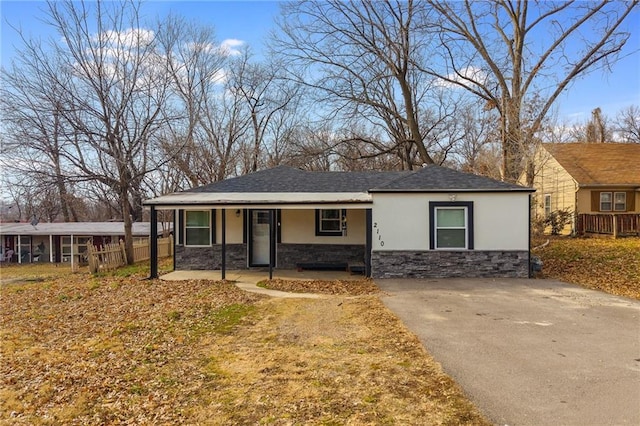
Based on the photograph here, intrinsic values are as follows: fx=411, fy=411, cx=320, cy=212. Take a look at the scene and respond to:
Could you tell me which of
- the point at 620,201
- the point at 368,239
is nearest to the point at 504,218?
the point at 368,239

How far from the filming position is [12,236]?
25641 millimetres

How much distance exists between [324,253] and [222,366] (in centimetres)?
840

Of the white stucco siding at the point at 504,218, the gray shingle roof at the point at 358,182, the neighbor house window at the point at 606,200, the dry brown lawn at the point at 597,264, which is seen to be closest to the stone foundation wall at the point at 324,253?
the gray shingle roof at the point at 358,182

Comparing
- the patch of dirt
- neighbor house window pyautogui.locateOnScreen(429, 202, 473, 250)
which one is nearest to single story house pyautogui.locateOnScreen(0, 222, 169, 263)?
the patch of dirt

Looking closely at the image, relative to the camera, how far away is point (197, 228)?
13391 mm

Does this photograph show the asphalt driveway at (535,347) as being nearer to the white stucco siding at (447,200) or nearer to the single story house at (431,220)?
the single story house at (431,220)

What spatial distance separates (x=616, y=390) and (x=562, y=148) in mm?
23489

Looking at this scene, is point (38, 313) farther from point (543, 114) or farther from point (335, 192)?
point (543, 114)

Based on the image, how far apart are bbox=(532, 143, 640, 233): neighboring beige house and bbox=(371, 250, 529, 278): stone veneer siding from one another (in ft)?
31.9

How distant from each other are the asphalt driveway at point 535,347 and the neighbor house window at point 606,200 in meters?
14.7

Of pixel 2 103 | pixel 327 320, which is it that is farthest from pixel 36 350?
pixel 2 103

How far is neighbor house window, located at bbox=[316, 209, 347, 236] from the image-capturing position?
43.6 ft

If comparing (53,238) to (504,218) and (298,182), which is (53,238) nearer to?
→ (298,182)

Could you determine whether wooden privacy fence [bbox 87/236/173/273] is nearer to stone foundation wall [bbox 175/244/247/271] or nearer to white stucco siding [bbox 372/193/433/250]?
stone foundation wall [bbox 175/244/247/271]
